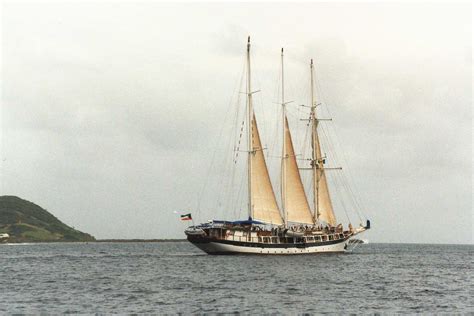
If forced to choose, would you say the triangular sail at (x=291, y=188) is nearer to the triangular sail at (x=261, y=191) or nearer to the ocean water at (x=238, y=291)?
the triangular sail at (x=261, y=191)

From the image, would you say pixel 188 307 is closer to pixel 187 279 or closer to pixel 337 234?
pixel 187 279

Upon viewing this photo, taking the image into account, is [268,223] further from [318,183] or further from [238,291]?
[238,291]

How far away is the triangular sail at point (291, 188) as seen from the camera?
99000mm

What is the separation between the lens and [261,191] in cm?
9306

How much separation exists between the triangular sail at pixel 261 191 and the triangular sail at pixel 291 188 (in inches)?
223

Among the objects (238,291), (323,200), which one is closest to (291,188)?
(323,200)

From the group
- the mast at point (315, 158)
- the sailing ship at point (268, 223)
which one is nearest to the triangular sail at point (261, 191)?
the sailing ship at point (268, 223)

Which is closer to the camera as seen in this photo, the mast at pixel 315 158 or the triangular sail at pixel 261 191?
the triangular sail at pixel 261 191

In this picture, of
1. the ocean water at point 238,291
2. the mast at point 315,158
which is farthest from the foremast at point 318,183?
the ocean water at point 238,291

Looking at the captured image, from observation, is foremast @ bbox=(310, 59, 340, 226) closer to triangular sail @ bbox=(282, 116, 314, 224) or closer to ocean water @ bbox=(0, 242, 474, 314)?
triangular sail @ bbox=(282, 116, 314, 224)

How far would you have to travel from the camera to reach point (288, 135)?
327 feet

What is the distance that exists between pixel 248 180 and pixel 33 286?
4316 cm

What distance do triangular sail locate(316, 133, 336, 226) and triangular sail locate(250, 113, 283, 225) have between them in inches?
699

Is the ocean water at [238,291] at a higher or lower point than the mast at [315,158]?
lower
